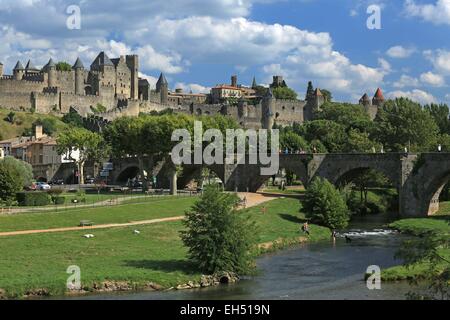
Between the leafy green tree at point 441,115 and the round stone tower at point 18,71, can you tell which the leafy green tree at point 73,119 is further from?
the leafy green tree at point 441,115

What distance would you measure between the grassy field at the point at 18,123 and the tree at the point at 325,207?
81966 millimetres

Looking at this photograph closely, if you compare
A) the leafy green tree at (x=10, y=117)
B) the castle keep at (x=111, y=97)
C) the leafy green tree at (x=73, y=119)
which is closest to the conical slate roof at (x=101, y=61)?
the castle keep at (x=111, y=97)

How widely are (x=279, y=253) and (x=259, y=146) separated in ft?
156

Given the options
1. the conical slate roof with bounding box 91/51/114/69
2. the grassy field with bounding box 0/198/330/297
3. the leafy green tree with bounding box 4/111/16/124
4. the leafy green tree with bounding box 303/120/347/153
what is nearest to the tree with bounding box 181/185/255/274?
the grassy field with bounding box 0/198/330/297

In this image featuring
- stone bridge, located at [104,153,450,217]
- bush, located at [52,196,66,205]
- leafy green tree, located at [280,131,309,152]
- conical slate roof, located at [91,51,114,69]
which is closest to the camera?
bush, located at [52,196,66,205]

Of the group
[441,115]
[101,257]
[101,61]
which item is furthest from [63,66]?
[101,257]

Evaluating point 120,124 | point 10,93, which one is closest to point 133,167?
point 120,124

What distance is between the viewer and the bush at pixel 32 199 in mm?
56625

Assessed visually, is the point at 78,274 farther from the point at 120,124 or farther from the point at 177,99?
the point at 177,99

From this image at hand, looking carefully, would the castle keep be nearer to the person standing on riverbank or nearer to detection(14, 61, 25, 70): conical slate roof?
detection(14, 61, 25, 70): conical slate roof

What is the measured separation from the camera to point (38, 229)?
1766 inches

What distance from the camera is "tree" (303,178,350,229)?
5884 cm

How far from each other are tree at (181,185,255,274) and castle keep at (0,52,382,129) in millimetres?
99398

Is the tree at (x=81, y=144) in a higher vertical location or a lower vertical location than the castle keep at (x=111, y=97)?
lower
